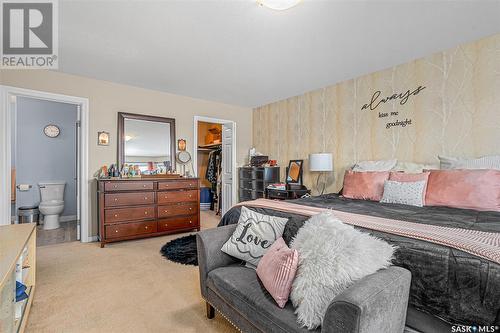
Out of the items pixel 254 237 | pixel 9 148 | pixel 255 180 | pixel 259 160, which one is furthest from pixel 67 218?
pixel 254 237

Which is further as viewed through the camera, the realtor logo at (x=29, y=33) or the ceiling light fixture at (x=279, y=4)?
the realtor logo at (x=29, y=33)

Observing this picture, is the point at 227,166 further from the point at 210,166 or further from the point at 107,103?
the point at 107,103

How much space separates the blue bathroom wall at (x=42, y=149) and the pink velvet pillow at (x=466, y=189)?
564cm

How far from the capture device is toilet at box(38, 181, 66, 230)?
4.18m

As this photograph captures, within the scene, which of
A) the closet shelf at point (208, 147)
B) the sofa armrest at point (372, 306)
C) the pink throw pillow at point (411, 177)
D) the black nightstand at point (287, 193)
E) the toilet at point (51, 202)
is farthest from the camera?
the closet shelf at point (208, 147)

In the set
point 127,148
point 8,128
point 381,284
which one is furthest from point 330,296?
point 8,128

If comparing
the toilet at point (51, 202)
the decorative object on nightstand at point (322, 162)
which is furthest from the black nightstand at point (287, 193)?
the toilet at point (51, 202)

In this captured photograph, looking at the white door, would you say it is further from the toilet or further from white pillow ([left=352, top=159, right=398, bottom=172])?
the toilet

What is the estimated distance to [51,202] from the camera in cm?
426

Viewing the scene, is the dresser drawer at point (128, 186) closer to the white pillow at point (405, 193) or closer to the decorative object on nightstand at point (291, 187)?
the decorative object on nightstand at point (291, 187)

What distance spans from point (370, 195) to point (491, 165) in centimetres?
103

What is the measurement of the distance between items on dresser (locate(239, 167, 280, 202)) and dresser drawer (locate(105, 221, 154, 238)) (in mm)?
1928

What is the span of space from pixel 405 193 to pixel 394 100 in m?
1.41

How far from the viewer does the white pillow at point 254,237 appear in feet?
5.25
